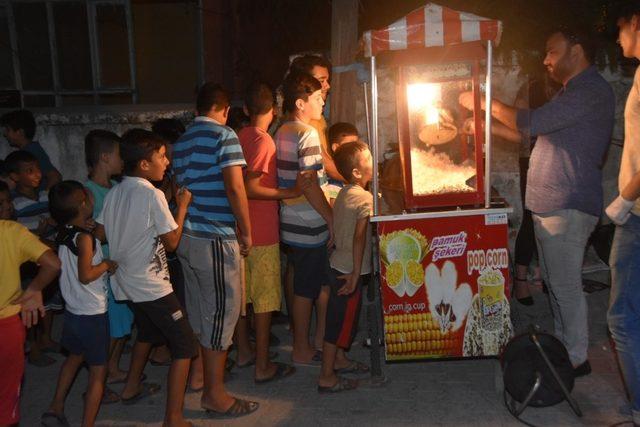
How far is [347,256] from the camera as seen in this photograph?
464 cm

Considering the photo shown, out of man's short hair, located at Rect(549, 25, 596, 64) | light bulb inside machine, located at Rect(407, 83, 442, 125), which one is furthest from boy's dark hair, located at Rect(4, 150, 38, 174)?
man's short hair, located at Rect(549, 25, 596, 64)

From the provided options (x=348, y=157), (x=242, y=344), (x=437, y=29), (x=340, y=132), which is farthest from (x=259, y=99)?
(x=242, y=344)

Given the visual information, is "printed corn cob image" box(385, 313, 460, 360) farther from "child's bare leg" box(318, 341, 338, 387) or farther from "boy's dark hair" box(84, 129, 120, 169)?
"boy's dark hair" box(84, 129, 120, 169)

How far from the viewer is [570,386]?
167 inches

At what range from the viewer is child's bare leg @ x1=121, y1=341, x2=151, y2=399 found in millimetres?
4660

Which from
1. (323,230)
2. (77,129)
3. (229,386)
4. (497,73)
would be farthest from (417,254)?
(77,129)

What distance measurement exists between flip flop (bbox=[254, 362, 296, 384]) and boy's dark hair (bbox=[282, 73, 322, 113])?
1.75 metres

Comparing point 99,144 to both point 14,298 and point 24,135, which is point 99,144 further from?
point 24,135

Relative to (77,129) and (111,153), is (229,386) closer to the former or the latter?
(111,153)

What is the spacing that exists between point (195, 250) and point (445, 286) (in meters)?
1.54

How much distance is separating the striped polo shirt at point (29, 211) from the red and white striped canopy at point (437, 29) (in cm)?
286

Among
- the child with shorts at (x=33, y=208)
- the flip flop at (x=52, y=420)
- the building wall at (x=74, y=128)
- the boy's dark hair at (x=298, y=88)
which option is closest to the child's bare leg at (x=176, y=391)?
the flip flop at (x=52, y=420)

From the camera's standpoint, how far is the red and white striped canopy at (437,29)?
4121mm

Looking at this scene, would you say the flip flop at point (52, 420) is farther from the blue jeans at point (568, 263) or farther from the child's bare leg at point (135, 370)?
the blue jeans at point (568, 263)
